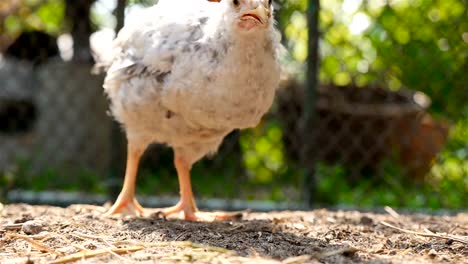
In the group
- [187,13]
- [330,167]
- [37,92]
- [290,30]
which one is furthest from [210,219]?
[37,92]

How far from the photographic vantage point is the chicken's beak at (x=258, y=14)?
267 cm

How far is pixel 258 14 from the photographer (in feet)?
8.76

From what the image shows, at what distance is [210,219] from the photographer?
3479mm

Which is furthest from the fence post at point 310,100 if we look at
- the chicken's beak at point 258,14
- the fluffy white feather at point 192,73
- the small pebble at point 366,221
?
the chicken's beak at point 258,14

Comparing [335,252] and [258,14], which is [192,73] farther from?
[335,252]

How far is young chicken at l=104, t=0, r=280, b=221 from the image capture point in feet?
9.17

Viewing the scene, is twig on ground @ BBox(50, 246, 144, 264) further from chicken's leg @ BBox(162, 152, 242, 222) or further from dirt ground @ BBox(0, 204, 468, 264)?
chicken's leg @ BBox(162, 152, 242, 222)

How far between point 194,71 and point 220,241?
74 cm

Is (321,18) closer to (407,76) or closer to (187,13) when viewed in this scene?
(407,76)

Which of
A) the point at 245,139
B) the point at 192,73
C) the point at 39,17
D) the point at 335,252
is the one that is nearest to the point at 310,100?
the point at 245,139

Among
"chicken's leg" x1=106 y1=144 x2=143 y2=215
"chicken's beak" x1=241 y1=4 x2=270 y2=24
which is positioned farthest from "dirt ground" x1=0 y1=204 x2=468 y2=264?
"chicken's beak" x1=241 y1=4 x2=270 y2=24

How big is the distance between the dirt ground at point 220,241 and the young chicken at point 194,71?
1.48 ft

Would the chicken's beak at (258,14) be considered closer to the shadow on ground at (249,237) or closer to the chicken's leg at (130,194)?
the shadow on ground at (249,237)

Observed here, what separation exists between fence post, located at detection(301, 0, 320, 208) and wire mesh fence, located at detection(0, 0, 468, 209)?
0.05ft
